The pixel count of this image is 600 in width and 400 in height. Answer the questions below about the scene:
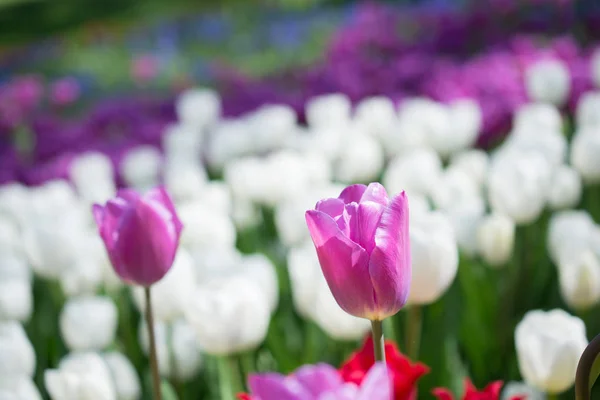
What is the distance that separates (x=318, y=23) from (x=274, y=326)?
18.1 ft

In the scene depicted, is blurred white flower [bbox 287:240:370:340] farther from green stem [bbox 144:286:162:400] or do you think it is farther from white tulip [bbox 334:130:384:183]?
white tulip [bbox 334:130:384:183]

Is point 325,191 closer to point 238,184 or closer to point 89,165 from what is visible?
point 238,184

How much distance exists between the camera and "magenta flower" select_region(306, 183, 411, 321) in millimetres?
696

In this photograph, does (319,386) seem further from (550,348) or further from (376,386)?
(550,348)

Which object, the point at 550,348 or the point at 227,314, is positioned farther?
the point at 227,314

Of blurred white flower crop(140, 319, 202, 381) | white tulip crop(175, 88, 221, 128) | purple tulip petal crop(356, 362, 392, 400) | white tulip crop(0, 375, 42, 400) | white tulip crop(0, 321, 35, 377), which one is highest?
white tulip crop(175, 88, 221, 128)

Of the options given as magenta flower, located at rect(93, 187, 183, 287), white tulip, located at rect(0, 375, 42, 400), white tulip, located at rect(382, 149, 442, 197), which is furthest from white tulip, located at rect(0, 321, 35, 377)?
white tulip, located at rect(382, 149, 442, 197)

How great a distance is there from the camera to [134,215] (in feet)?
3.01

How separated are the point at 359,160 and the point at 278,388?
1.51 m

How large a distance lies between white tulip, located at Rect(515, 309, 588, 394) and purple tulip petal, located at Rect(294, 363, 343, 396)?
526 mm

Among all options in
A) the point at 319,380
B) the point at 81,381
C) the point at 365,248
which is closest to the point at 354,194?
the point at 365,248

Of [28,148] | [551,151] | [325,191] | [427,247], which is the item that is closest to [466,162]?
[551,151]

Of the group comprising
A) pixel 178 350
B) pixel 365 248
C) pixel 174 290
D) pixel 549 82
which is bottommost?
pixel 178 350

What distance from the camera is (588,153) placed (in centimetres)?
168
